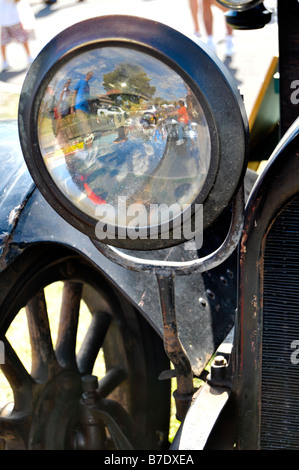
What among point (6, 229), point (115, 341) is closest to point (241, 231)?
point (6, 229)

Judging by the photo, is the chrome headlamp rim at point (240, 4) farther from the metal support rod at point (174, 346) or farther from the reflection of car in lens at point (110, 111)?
the metal support rod at point (174, 346)

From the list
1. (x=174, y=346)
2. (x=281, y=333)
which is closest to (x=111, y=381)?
(x=174, y=346)

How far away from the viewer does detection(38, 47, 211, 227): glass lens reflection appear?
1.13 meters

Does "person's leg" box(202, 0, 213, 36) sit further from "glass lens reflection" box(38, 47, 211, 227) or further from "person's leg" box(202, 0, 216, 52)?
"glass lens reflection" box(38, 47, 211, 227)

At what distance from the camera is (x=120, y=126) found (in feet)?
3.93

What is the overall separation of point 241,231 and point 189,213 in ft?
0.56

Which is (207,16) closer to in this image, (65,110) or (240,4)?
(240,4)

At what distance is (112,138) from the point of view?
1.21m

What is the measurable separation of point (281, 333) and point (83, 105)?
58 centimetres

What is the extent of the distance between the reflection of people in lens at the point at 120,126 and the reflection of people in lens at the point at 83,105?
5cm

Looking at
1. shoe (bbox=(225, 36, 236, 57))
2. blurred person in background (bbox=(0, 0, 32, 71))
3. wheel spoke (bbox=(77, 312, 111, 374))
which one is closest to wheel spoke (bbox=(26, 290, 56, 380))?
wheel spoke (bbox=(77, 312, 111, 374))

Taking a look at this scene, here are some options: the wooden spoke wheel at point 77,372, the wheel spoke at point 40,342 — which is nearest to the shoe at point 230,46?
the wooden spoke wheel at point 77,372

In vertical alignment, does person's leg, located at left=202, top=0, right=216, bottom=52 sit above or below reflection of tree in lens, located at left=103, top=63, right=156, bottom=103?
above

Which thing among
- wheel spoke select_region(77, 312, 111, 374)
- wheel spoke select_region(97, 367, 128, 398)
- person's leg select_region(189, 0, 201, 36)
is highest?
person's leg select_region(189, 0, 201, 36)
